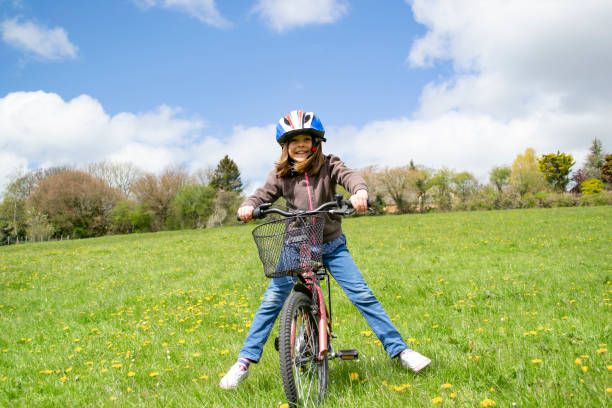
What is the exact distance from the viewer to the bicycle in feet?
8.66

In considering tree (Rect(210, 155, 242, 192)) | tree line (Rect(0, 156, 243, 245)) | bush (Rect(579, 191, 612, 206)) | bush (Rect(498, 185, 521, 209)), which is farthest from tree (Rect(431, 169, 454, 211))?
tree (Rect(210, 155, 242, 192))

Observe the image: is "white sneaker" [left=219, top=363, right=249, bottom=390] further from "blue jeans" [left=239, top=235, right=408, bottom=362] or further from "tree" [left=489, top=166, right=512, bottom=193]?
"tree" [left=489, top=166, right=512, bottom=193]

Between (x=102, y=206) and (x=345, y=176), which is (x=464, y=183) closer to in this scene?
(x=102, y=206)

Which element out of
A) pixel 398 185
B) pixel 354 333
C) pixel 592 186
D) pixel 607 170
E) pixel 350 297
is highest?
pixel 607 170

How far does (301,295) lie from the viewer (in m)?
2.91

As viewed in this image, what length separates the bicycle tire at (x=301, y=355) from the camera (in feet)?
8.51

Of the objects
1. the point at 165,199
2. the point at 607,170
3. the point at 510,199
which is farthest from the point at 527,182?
the point at 165,199

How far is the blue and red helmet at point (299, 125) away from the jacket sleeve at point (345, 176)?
241 mm

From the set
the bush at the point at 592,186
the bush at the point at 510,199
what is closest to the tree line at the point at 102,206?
the bush at the point at 510,199

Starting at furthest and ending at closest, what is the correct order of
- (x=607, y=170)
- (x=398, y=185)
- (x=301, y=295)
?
(x=607, y=170) < (x=398, y=185) < (x=301, y=295)

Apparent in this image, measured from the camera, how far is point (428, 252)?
11805 millimetres

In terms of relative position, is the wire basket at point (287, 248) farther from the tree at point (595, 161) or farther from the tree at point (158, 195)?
the tree at point (595, 161)

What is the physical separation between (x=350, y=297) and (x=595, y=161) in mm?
74050

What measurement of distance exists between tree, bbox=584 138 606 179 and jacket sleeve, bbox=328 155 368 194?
71.5 m
